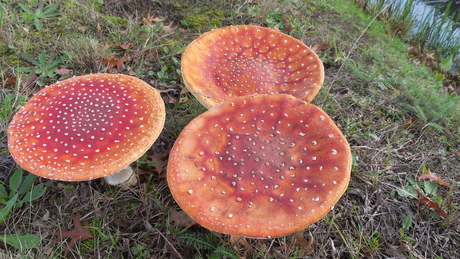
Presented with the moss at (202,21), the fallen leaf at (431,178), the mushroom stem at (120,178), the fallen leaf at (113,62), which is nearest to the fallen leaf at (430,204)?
the fallen leaf at (431,178)

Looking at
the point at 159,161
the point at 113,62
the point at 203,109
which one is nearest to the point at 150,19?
the point at 113,62

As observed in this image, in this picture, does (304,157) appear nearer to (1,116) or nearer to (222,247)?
(222,247)

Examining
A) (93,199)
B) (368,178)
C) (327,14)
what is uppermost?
(327,14)

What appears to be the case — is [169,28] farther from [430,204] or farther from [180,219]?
[430,204]

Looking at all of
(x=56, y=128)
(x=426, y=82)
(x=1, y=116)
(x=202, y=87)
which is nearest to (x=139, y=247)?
(x=56, y=128)

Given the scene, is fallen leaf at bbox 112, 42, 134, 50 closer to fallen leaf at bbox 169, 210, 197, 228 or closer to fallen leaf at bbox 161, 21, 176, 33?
fallen leaf at bbox 161, 21, 176, 33

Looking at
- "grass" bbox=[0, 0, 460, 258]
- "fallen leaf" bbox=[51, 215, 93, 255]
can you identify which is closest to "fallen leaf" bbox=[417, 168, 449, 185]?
"grass" bbox=[0, 0, 460, 258]

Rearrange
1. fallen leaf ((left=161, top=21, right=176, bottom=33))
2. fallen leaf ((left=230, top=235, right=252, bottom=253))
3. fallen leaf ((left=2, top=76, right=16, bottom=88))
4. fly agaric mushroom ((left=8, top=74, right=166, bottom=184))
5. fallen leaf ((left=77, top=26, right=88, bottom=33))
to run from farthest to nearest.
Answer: fallen leaf ((left=161, top=21, right=176, bottom=33)), fallen leaf ((left=77, top=26, right=88, bottom=33)), fallen leaf ((left=2, top=76, right=16, bottom=88)), fallen leaf ((left=230, top=235, right=252, bottom=253)), fly agaric mushroom ((left=8, top=74, right=166, bottom=184))
